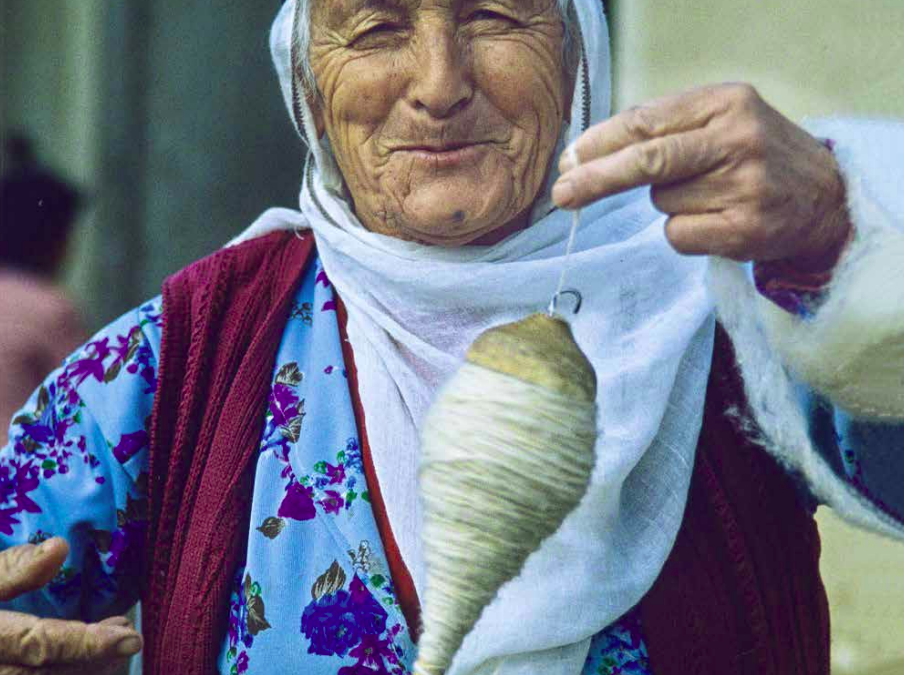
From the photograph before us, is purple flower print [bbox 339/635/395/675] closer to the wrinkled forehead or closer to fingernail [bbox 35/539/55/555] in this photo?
fingernail [bbox 35/539/55/555]

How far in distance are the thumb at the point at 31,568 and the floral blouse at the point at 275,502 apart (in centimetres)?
17

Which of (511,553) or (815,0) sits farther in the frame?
(815,0)

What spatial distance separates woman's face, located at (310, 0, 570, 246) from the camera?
2049 millimetres

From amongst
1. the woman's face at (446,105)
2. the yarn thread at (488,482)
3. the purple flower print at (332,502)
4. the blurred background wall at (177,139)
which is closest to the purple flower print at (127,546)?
the purple flower print at (332,502)

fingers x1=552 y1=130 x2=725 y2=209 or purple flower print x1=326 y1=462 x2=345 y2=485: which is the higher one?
fingers x1=552 y1=130 x2=725 y2=209

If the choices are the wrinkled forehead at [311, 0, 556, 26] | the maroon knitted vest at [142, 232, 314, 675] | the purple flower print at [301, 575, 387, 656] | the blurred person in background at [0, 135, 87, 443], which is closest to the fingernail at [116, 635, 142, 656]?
the maroon knitted vest at [142, 232, 314, 675]

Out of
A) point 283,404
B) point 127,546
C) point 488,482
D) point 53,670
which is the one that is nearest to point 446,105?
point 283,404

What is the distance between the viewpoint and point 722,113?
1570mm

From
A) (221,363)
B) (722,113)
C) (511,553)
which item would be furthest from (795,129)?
(221,363)

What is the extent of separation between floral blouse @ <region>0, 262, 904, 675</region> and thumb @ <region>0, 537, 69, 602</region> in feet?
0.57

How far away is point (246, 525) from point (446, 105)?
693mm

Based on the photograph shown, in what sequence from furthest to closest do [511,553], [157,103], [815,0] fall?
[157,103] < [815,0] < [511,553]

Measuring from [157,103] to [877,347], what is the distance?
4.31 metres

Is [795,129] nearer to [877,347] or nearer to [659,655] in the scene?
[877,347]
